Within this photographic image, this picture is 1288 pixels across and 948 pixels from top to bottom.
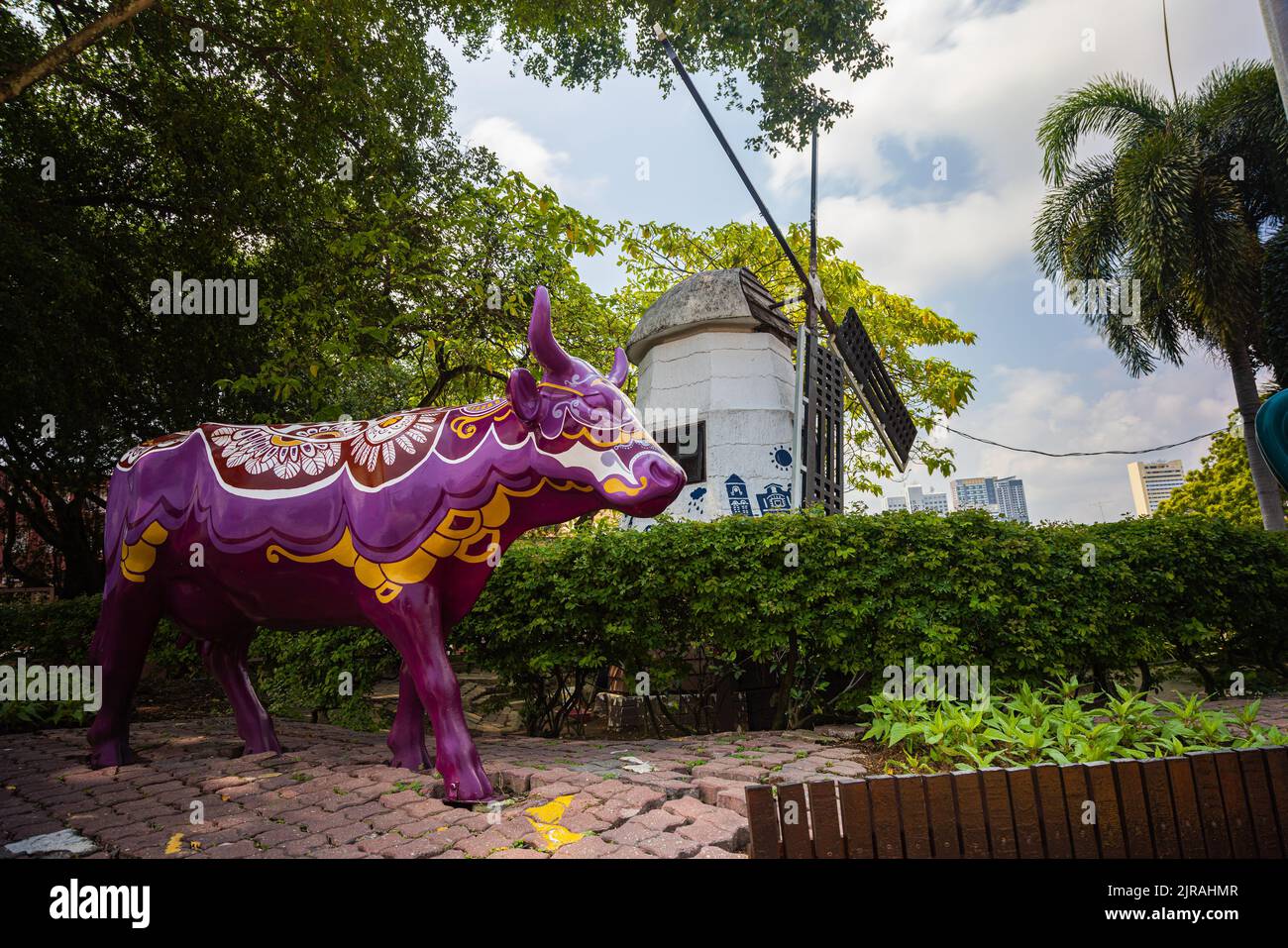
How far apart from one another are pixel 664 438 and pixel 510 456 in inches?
261

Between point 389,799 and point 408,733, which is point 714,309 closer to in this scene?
point 408,733

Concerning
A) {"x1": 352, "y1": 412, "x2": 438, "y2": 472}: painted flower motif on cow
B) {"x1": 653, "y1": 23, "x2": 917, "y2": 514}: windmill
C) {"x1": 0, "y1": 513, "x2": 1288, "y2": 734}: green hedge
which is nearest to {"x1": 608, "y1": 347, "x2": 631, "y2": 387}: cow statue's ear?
{"x1": 352, "y1": 412, "x2": 438, "y2": 472}: painted flower motif on cow

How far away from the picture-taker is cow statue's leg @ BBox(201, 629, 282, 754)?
4.84 m

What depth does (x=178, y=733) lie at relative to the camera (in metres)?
5.88

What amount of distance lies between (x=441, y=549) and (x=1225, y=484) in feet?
105

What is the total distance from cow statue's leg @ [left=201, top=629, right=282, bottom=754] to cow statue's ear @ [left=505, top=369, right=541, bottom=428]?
256cm

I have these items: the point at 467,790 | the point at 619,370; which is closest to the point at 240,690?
the point at 467,790

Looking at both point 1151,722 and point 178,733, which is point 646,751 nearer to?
point 1151,722

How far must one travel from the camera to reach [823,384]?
10844 millimetres

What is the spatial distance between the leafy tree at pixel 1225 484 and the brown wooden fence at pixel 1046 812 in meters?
26.2

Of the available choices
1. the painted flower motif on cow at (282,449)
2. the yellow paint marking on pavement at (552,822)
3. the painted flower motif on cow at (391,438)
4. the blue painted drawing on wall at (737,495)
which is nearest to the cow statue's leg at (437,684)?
the yellow paint marking on pavement at (552,822)

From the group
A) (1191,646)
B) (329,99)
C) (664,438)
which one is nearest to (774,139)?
(664,438)

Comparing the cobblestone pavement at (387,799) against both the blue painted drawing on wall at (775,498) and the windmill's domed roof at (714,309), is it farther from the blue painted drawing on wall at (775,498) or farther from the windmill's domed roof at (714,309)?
the windmill's domed roof at (714,309)

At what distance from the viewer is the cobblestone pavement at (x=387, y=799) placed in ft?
10.1
